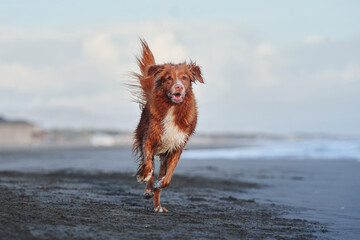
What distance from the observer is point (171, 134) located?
6.57m

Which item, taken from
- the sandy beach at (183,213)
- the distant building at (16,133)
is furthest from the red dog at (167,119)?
the distant building at (16,133)

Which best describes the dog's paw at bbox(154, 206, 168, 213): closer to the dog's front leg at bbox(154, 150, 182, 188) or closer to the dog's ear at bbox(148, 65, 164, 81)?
the dog's front leg at bbox(154, 150, 182, 188)

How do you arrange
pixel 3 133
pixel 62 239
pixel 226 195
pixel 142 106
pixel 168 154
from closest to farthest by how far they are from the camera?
pixel 62 239, pixel 168 154, pixel 142 106, pixel 226 195, pixel 3 133

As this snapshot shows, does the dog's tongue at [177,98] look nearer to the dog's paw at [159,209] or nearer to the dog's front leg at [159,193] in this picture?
the dog's front leg at [159,193]

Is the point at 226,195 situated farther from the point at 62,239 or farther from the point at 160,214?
the point at 62,239

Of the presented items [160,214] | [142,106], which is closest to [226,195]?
[142,106]

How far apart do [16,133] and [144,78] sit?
57597 millimetres

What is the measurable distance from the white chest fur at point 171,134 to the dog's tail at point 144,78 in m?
0.72

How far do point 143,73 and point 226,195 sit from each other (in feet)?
9.06

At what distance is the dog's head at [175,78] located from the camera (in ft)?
21.0

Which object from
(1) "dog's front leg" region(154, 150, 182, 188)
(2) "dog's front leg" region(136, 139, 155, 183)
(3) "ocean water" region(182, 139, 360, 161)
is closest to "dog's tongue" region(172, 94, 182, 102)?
(2) "dog's front leg" region(136, 139, 155, 183)

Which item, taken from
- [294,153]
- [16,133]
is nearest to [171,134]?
[294,153]

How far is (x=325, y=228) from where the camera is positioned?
19.0 ft

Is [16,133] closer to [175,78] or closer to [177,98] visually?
[175,78]
